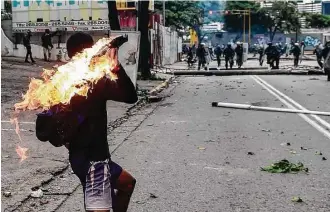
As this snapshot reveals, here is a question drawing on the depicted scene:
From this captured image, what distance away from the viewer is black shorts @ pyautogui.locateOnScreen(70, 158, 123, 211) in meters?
3.85

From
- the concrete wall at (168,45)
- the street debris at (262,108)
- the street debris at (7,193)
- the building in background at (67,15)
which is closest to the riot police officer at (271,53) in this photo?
the building in background at (67,15)

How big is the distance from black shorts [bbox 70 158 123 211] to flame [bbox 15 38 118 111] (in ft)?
1.54

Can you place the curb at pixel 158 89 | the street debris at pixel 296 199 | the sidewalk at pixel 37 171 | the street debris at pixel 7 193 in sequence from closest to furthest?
the street debris at pixel 296 199, the sidewalk at pixel 37 171, the street debris at pixel 7 193, the curb at pixel 158 89

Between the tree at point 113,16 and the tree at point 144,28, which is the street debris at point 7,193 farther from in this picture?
the tree at point 144,28

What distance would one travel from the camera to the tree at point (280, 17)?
90000mm

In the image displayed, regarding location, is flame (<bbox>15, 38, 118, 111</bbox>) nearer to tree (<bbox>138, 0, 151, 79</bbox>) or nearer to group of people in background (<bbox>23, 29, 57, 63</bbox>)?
tree (<bbox>138, 0, 151, 79</bbox>)

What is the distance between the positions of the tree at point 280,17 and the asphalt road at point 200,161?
7839 cm

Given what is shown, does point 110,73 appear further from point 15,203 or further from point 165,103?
point 165,103

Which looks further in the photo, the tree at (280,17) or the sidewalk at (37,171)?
the tree at (280,17)

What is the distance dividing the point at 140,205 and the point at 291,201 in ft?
5.12

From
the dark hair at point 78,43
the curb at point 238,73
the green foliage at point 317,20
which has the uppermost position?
→ the green foliage at point 317,20

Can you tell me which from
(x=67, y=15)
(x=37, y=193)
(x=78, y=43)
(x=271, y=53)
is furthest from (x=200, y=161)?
(x=67, y=15)

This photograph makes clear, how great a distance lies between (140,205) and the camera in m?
5.82

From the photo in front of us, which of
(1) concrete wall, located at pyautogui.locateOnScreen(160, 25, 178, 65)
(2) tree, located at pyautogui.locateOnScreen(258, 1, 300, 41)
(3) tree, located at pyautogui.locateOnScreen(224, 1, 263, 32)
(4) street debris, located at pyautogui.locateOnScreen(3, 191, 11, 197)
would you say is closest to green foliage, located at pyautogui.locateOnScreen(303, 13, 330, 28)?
(2) tree, located at pyautogui.locateOnScreen(258, 1, 300, 41)
